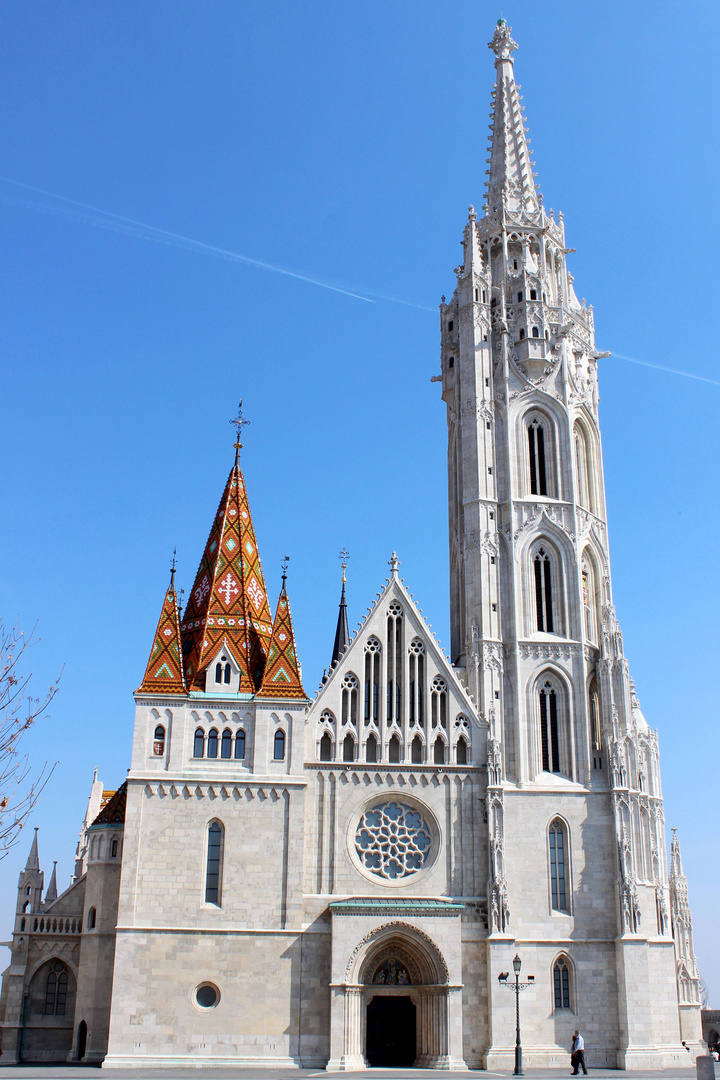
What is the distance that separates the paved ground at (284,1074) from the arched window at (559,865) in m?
5.42

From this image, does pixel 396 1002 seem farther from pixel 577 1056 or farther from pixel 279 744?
pixel 279 744

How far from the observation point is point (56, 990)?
3988 cm

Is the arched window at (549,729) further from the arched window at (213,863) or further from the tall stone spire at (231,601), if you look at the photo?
the arched window at (213,863)

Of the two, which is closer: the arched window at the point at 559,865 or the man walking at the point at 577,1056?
the man walking at the point at 577,1056

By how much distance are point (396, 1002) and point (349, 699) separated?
34.4ft

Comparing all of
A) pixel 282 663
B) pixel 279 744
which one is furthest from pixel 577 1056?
pixel 282 663

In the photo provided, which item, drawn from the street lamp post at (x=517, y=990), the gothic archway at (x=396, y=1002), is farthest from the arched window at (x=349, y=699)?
the street lamp post at (x=517, y=990)

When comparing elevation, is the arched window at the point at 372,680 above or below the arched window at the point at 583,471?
below

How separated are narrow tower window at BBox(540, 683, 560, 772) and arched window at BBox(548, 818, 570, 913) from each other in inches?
89.5

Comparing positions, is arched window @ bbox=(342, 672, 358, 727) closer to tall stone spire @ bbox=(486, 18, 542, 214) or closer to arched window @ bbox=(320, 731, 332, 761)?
arched window @ bbox=(320, 731, 332, 761)

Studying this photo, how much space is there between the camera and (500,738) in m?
39.2

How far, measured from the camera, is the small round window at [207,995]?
34.6m

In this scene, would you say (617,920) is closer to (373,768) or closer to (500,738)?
(500,738)

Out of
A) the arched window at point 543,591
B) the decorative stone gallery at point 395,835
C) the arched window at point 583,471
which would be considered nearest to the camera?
the decorative stone gallery at point 395,835
